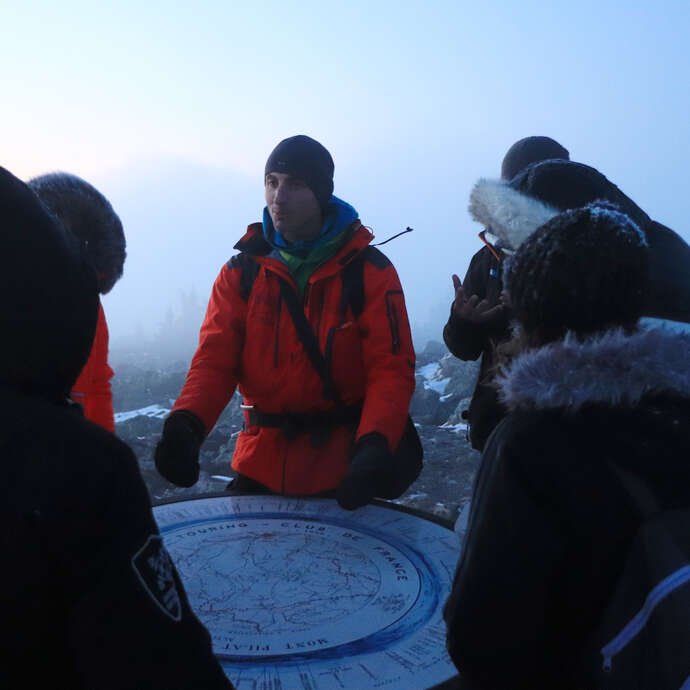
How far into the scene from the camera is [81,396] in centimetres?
282

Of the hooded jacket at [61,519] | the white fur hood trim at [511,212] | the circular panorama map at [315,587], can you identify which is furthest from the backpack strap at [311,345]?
the hooded jacket at [61,519]

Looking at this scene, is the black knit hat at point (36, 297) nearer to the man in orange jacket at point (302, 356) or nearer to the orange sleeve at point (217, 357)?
the man in orange jacket at point (302, 356)

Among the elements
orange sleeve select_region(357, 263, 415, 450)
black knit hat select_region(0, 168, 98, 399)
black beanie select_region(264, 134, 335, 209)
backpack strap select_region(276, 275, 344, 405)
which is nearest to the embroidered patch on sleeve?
black knit hat select_region(0, 168, 98, 399)

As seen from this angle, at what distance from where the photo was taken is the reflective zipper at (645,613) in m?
1.11

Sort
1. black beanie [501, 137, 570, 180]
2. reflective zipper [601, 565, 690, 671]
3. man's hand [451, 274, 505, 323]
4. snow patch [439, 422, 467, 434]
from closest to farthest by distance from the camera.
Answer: reflective zipper [601, 565, 690, 671]
man's hand [451, 274, 505, 323]
black beanie [501, 137, 570, 180]
snow patch [439, 422, 467, 434]

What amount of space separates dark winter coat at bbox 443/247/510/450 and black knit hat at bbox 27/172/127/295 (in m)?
1.56

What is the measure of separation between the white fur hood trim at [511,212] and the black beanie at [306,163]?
3.32ft

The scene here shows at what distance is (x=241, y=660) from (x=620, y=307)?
1308mm

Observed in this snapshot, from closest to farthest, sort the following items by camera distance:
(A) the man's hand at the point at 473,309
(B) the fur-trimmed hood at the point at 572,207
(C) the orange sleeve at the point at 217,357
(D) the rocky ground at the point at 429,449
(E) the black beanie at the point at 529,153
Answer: (B) the fur-trimmed hood at the point at 572,207 < (A) the man's hand at the point at 473,309 < (C) the orange sleeve at the point at 217,357 < (E) the black beanie at the point at 529,153 < (D) the rocky ground at the point at 429,449

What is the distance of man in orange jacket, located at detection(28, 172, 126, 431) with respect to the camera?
264 cm

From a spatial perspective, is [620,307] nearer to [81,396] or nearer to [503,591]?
[503,591]

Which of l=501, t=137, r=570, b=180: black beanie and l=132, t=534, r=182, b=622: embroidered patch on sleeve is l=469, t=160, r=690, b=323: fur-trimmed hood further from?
l=132, t=534, r=182, b=622: embroidered patch on sleeve

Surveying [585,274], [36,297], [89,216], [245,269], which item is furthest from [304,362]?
[36,297]

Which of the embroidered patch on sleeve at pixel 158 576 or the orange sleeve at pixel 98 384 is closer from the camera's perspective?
the embroidered patch on sleeve at pixel 158 576
